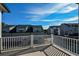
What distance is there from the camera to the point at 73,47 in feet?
16.9

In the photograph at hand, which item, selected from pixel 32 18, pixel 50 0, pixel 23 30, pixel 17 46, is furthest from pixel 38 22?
pixel 50 0

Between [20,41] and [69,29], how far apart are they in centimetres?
742

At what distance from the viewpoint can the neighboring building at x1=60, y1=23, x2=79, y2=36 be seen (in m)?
13.3

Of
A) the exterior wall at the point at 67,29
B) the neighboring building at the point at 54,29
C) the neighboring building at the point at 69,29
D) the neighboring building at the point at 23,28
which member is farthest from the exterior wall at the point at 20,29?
the exterior wall at the point at 67,29

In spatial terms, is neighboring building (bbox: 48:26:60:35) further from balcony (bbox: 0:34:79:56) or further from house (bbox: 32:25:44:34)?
balcony (bbox: 0:34:79:56)

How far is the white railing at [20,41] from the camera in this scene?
7.12 meters

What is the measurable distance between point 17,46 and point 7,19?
16.4ft

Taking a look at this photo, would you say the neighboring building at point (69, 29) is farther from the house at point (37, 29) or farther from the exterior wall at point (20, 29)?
the exterior wall at point (20, 29)

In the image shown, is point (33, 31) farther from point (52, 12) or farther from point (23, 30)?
point (52, 12)

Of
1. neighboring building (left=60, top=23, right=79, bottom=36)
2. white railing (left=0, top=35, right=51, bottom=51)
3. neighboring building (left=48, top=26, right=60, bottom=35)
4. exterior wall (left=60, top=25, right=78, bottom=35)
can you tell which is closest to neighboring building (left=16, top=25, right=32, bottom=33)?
neighboring building (left=48, top=26, right=60, bottom=35)

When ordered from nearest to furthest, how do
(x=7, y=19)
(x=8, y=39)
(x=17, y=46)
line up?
(x=8, y=39)
(x=17, y=46)
(x=7, y=19)

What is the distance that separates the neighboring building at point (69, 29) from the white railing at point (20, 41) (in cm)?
458

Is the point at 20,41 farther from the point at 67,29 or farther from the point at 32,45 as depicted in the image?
the point at 67,29

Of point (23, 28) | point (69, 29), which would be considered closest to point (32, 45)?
point (23, 28)
